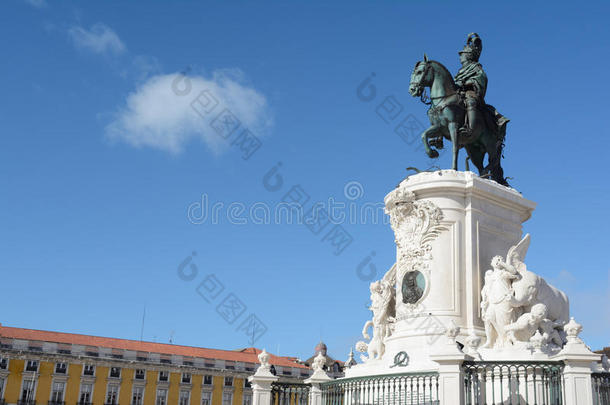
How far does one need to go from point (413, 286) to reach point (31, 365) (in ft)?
167

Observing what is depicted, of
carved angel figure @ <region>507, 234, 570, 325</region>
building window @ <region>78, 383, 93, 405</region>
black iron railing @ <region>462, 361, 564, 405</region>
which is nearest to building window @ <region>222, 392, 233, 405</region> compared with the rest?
building window @ <region>78, 383, 93, 405</region>

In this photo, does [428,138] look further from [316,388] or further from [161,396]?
[161,396]

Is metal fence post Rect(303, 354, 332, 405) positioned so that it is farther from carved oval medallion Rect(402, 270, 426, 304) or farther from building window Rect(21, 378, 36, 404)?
building window Rect(21, 378, 36, 404)

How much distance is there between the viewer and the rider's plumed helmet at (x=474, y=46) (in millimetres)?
19188

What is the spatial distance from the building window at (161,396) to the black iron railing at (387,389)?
51685 mm

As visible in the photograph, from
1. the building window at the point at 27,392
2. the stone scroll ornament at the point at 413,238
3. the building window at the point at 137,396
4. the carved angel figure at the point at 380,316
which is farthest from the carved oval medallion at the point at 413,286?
the building window at the point at 137,396

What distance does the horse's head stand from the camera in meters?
18.2

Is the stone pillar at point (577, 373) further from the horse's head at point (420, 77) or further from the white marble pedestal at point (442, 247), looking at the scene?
the horse's head at point (420, 77)

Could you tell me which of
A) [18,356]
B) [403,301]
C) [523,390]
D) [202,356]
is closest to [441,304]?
[403,301]

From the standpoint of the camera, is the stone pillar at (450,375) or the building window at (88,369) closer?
the stone pillar at (450,375)

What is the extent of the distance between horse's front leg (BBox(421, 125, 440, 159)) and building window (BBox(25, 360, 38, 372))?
50369 mm

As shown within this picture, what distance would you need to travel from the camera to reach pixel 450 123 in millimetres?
17906

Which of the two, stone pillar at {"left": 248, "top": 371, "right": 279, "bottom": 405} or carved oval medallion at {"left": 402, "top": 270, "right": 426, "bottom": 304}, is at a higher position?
carved oval medallion at {"left": 402, "top": 270, "right": 426, "bottom": 304}

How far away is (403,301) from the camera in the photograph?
16844mm
